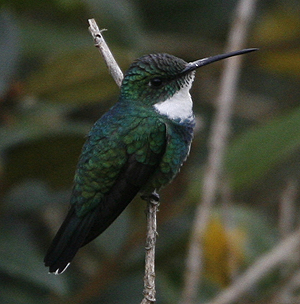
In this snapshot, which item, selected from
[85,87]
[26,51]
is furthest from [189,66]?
[26,51]

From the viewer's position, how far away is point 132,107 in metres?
3.60

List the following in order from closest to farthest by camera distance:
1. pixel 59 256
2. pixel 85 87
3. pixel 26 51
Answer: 1. pixel 59 256
2. pixel 85 87
3. pixel 26 51

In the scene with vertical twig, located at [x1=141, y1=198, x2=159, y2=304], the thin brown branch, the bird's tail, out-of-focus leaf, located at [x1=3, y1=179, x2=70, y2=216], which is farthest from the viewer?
out-of-focus leaf, located at [x1=3, y1=179, x2=70, y2=216]

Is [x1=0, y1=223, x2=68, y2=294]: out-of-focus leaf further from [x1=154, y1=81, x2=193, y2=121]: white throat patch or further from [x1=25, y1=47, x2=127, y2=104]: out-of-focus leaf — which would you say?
[x1=154, y1=81, x2=193, y2=121]: white throat patch

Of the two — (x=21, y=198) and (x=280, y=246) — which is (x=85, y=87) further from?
(x=280, y=246)

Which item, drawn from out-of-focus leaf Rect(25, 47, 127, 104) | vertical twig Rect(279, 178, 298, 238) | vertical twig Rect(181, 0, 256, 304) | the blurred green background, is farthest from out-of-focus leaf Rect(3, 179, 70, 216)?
vertical twig Rect(279, 178, 298, 238)

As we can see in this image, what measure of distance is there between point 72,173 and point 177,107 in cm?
97

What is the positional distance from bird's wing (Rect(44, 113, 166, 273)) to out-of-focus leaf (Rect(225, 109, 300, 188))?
3.12ft

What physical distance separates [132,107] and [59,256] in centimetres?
76

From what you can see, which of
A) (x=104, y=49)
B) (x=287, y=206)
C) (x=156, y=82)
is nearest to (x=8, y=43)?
(x=104, y=49)

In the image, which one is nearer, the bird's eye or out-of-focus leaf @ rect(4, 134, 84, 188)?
the bird's eye

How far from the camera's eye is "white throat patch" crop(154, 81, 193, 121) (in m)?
3.59

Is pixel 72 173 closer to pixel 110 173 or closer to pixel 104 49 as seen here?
pixel 110 173

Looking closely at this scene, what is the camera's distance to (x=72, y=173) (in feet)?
14.2
